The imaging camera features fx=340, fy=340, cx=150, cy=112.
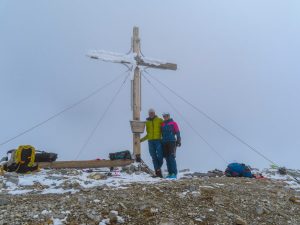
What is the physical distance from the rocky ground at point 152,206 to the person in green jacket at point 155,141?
118 inches

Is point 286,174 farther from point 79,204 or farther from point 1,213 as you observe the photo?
point 1,213

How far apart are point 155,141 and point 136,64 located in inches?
167

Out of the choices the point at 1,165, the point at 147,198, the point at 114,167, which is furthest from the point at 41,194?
the point at 114,167

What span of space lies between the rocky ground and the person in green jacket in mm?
2992

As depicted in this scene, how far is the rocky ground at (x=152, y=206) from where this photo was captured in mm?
5367

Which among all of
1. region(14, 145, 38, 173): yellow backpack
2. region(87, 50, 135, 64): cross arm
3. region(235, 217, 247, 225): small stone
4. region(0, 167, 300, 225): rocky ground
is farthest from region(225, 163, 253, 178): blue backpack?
region(14, 145, 38, 173): yellow backpack

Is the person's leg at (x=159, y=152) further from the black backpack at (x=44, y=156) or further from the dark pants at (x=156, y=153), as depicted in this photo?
the black backpack at (x=44, y=156)

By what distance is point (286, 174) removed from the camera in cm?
1248

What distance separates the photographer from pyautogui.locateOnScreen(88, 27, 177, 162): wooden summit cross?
12.5m

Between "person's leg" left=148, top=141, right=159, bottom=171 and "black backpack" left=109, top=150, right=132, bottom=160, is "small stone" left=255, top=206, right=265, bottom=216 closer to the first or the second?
"person's leg" left=148, top=141, right=159, bottom=171

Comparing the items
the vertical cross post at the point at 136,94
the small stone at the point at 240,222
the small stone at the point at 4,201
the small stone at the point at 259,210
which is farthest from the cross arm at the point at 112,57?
the small stone at the point at 240,222

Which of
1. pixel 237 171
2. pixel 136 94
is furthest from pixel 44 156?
pixel 237 171

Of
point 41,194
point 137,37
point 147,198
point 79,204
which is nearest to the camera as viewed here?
point 79,204

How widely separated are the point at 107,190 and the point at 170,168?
3.65 meters
